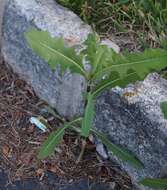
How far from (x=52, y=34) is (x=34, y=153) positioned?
0.66 meters

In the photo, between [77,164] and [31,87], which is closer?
[77,164]

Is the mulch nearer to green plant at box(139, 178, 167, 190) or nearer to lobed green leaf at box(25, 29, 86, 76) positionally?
green plant at box(139, 178, 167, 190)

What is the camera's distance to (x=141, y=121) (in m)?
2.69

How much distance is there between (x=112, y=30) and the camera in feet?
10.3

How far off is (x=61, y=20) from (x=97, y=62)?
53cm

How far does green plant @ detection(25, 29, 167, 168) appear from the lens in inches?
99.6

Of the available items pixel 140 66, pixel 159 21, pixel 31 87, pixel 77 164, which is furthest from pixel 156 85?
pixel 31 87

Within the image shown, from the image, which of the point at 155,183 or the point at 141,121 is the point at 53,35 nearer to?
the point at 141,121

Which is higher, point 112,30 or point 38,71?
point 112,30

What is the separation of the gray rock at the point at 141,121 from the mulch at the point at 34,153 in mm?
199

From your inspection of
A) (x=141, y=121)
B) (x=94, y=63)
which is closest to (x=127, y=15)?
(x=94, y=63)

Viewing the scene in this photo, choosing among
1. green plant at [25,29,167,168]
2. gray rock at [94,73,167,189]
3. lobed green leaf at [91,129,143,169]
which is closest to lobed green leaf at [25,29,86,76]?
green plant at [25,29,167,168]

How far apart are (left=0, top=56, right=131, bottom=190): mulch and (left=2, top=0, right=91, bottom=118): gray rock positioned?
13 centimetres

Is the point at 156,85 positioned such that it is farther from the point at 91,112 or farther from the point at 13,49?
the point at 13,49
